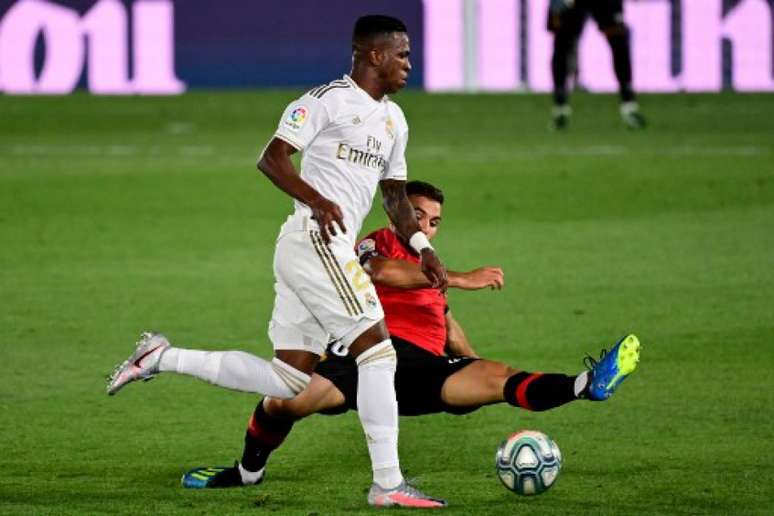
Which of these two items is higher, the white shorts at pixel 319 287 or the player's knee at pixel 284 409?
the white shorts at pixel 319 287

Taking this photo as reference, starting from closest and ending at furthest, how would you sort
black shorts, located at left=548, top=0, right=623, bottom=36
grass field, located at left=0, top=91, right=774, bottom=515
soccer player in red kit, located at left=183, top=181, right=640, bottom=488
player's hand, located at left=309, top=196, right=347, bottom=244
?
player's hand, located at left=309, top=196, right=347, bottom=244, soccer player in red kit, located at left=183, top=181, right=640, bottom=488, grass field, located at left=0, top=91, right=774, bottom=515, black shorts, located at left=548, top=0, right=623, bottom=36

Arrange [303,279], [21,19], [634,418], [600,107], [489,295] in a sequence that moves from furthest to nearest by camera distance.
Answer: [21,19], [600,107], [489,295], [634,418], [303,279]

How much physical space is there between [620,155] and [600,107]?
19.1 feet

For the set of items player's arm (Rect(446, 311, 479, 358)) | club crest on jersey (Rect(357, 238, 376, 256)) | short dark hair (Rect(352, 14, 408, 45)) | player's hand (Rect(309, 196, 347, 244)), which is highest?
short dark hair (Rect(352, 14, 408, 45))

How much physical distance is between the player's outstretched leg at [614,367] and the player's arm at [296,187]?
1019 mm

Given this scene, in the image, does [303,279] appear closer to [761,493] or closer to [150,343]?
[150,343]

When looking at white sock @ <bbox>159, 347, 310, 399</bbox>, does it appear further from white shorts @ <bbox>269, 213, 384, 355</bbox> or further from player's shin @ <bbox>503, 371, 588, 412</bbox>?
player's shin @ <bbox>503, 371, 588, 412</bbox>

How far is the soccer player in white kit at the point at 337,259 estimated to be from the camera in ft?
22.9

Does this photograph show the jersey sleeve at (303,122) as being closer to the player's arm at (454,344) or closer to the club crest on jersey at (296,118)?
the club crest on jersey at (296,118)

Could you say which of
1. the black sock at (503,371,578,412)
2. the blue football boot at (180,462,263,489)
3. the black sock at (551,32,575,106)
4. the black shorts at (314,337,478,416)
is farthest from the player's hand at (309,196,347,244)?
the black sock at (551,32,575,106)

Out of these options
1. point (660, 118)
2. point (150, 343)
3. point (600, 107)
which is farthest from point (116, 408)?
point (600, 107)

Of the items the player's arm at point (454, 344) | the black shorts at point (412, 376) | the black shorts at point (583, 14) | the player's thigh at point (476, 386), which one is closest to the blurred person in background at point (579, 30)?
the black shorts at point (583, 14)

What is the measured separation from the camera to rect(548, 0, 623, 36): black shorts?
22578 mm

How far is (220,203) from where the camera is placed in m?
17.3
